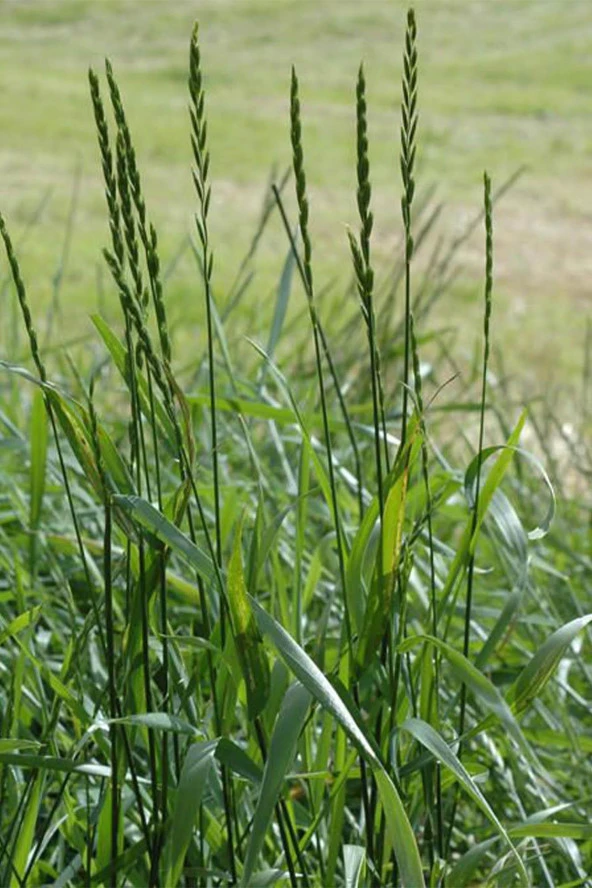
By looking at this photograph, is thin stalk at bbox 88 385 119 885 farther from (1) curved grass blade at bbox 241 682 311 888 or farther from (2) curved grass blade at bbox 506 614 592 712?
(2) curved grass blade at bbox 506 614 592 712

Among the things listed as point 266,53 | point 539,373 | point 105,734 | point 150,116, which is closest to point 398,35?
Answer: point 266,53

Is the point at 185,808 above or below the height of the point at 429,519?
below

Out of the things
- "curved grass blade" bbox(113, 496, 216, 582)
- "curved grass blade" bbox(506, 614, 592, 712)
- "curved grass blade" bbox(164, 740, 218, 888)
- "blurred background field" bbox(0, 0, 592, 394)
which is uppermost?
"blurred background field" bbox(0, 0, 592, 394)

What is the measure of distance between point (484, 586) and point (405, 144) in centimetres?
107

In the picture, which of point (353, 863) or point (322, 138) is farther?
point (322, 138)

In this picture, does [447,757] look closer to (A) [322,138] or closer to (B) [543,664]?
(B) [543,664]

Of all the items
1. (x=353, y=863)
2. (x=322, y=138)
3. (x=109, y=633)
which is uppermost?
(x=322, y=138)

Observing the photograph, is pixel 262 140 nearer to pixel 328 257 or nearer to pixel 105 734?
pixel 328 257

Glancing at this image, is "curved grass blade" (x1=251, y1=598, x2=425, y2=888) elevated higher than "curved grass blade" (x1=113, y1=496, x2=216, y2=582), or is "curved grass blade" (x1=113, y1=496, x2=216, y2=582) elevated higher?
"curved grass blade" (x1=113, y1=496, x2=216, y2=582)

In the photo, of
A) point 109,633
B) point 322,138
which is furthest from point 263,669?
point 322,138

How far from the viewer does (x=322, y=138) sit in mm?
8883

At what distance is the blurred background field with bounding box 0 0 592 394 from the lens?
5594mm

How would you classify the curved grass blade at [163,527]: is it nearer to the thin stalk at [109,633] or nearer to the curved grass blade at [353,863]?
the thin stalk at [109,633]

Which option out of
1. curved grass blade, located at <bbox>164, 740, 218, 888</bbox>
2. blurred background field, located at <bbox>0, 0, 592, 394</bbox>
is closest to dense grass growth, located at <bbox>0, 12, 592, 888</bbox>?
curved grass blade, located at <bbox>164, 740, 218, 888</bbox>
